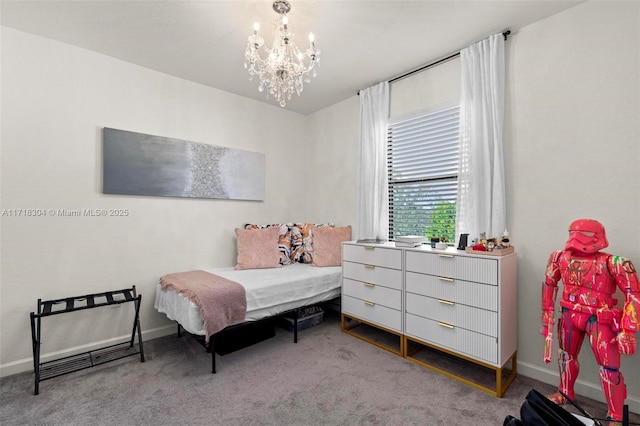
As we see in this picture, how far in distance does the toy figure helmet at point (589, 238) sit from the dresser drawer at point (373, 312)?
134cm

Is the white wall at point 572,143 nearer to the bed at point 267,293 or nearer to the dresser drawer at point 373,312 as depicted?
the dresser drawer at point 373,312

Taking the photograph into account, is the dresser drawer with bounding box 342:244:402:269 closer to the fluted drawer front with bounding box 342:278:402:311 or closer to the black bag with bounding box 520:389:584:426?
the fluted drawer front with bounding box 342:278:402:311

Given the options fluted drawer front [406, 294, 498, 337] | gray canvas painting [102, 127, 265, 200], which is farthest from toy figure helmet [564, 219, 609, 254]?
gray canvas painting [102, 127, 265, 200]

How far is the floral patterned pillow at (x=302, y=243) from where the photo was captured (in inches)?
140

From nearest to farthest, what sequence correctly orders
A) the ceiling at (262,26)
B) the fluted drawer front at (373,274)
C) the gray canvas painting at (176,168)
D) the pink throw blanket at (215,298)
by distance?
the ceiling at (262,26) < the pink throw blanket at (215,298) < the fluted drawer front at (373,274) < the gray canvas painting at (176,168)

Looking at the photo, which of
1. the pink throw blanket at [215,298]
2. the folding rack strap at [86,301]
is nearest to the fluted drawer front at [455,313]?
the pink throw blanket at [215,298]

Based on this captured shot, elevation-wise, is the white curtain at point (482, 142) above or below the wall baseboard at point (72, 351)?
above

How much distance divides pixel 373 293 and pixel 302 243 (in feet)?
3.97

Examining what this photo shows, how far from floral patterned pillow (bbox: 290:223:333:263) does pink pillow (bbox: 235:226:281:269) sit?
0.95 ft

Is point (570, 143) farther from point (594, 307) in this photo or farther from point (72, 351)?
point (72, 351)

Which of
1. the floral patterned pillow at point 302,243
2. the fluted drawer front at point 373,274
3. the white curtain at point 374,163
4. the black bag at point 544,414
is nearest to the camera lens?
the black bag at point 544,414

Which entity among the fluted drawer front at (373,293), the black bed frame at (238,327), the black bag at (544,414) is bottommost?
the black bed frame at (238,327)

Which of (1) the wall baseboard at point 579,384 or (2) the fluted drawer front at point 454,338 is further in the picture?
(2) the fluted drawer front at point 454,338

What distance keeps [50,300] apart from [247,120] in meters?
2.57
